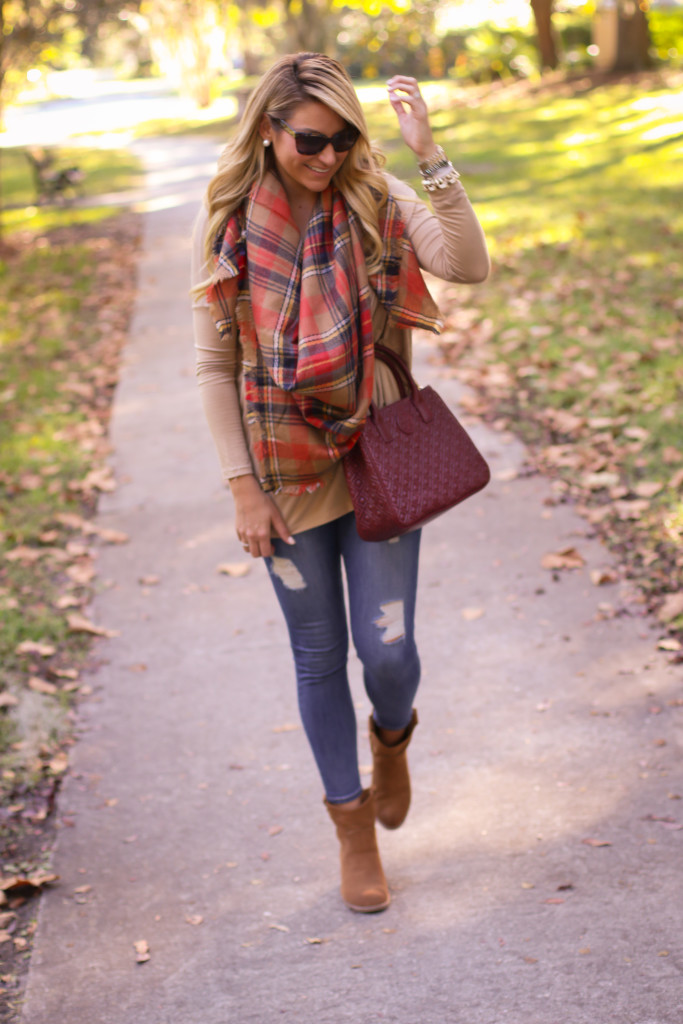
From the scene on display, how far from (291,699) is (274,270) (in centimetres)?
206

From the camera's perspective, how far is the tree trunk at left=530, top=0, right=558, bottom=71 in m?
21.9

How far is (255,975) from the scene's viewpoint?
2.57 m

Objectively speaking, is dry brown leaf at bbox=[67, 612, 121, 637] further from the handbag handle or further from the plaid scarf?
the handbag handle

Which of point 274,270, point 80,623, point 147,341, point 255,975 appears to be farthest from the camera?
A: point 147,341

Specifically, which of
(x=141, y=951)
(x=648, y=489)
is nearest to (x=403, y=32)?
(x=648, y=489)

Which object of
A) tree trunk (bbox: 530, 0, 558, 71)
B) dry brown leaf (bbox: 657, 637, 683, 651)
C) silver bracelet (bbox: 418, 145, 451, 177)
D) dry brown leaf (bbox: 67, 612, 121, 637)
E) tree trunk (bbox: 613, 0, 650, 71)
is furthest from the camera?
tree trunk (bbox: 530, 0, 558, 71)

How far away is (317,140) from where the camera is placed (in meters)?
Answer: 2.23

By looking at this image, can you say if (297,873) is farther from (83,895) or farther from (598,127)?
(598,127)

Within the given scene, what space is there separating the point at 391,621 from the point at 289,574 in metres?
0.28

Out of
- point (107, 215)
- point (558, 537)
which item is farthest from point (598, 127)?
point (558, 537)

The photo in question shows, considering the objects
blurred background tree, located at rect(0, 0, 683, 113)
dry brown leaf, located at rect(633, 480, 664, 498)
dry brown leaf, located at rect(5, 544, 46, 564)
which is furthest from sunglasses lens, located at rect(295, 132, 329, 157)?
blurred background tree, located at rect(0, 0, 683, 113)

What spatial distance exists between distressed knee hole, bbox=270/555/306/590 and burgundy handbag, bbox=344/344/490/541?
215 mm

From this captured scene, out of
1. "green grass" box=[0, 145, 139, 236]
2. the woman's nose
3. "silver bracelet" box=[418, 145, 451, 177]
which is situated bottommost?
"green grass" box=[0, 145, 139, 236]

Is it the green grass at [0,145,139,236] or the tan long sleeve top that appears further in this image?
the green grass at [0,145,139,236]
